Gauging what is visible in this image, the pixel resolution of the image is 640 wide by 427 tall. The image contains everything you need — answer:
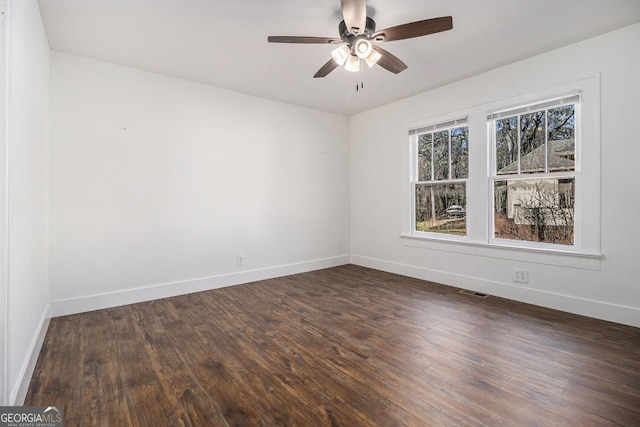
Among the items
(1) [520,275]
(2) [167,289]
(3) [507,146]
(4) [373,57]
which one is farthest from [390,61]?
(2) [167,289]

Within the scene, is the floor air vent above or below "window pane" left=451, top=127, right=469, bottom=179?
below

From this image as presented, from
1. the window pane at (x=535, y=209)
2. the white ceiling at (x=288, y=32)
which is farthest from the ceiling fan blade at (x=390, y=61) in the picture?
the window pane at (x=535, y=209)

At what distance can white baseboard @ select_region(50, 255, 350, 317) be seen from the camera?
319 cm

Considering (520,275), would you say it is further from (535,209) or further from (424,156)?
(424,156)

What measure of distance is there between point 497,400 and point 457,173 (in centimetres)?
299

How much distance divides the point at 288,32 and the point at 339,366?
9.31 feet

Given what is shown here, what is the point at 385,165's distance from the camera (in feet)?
16.3

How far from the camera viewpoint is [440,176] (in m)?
4.36

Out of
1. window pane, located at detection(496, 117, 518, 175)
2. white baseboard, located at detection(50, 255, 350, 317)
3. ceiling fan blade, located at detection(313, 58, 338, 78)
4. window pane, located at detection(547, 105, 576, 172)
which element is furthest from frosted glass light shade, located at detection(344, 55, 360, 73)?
white baseboard, located at detection(50, 255, 350, 317)

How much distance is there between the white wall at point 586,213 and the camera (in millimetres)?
2797

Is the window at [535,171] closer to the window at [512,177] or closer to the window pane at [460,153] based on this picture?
the window at [512,177]

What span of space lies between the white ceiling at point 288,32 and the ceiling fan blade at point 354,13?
34 cm

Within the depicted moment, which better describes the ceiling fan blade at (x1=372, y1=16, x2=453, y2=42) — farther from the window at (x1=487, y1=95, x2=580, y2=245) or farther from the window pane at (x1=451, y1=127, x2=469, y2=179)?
the window pane at (x1=451, y1=127, x2=469, y2=179)

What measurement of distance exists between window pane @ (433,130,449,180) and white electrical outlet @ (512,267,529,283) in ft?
4.85
